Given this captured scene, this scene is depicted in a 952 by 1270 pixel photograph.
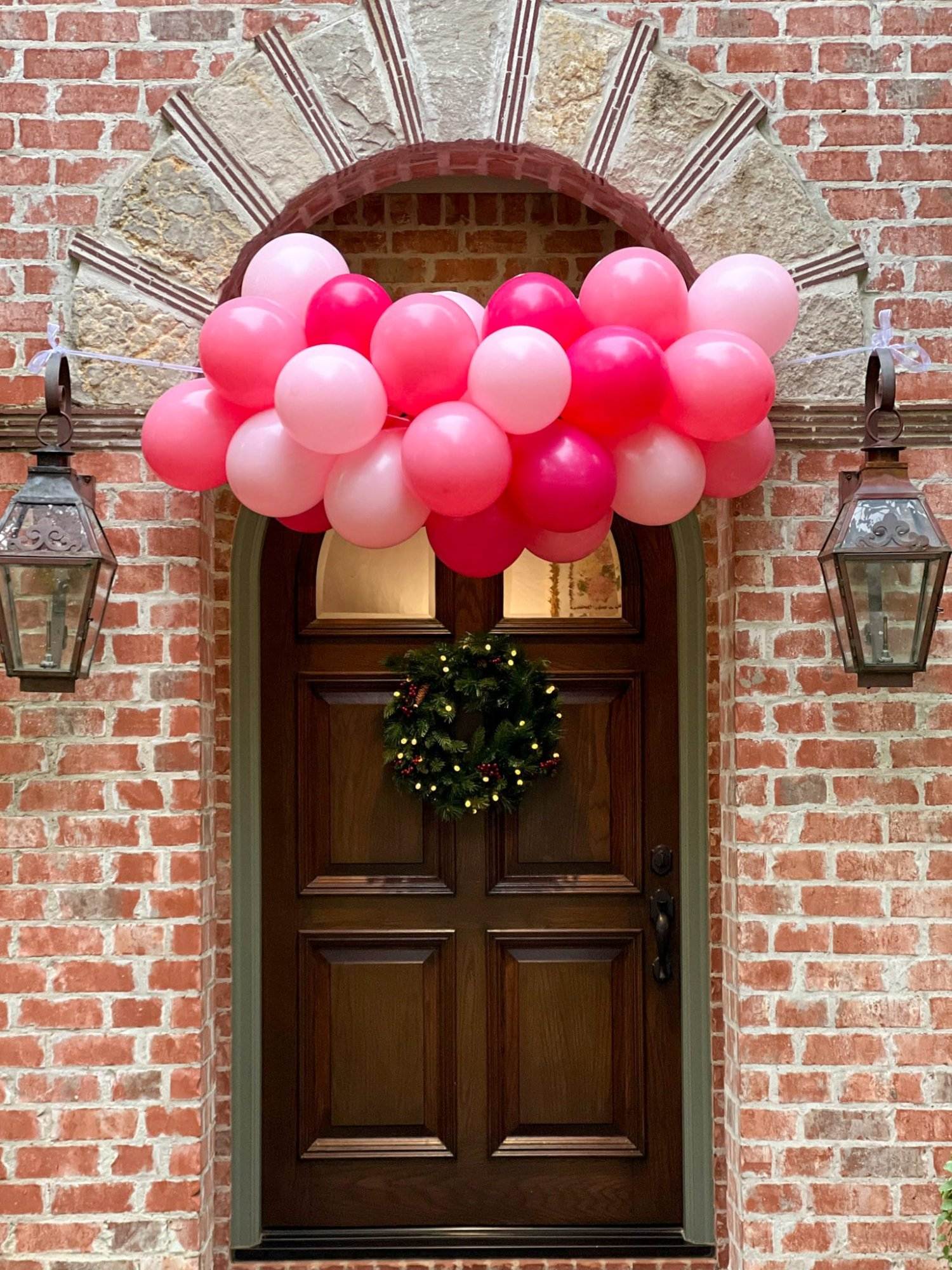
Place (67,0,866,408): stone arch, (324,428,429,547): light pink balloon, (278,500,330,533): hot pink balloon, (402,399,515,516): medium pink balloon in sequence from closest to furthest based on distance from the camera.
→ (402,399,515,516): medium pink balloon → (324,428,429,547): light pink balloon → (278,500,330,533): hot pink balloon → (67,0,866,408): stone arch

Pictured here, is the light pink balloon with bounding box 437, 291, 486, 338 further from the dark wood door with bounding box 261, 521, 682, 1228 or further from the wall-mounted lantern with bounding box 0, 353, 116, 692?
the dark wood door with bounding box 261, 521, 682, 1228

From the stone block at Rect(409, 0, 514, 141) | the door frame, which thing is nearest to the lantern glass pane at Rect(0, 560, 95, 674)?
the door frame

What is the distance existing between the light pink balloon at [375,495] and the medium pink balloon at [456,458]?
6 centimetres

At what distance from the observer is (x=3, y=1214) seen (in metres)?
2.52

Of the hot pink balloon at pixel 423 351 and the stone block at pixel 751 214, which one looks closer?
the hot pink balloon at pixel 423 351

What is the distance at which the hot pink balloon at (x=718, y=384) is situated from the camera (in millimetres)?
2145

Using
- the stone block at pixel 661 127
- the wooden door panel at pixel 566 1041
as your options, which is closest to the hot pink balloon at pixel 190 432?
the stone block at pixel 661 127

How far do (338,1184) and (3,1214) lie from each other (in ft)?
3.29

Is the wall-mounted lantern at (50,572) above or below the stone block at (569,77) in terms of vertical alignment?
below

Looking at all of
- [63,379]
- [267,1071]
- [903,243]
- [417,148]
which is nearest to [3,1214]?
[267,1071]

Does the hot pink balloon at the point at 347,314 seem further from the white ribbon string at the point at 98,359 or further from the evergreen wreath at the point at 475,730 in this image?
the evergreen wreath at the point at 475,730

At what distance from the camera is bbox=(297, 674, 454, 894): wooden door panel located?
3299 mm

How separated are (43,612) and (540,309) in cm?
112

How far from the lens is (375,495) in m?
2.19
